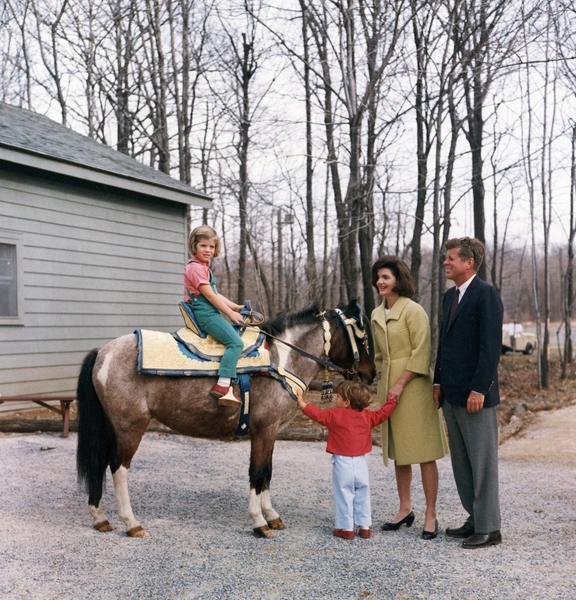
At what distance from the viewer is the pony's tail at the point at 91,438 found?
4.28 meters

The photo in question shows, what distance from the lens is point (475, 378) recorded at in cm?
385

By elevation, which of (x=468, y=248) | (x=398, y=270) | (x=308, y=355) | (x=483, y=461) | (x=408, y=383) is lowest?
(x=483, y=461)

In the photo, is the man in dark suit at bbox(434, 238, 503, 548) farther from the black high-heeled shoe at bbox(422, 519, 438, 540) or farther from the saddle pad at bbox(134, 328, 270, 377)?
the saddle pad at bbox(134, 328, 270, 377)

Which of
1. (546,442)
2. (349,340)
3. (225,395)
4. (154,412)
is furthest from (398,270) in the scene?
(546,442)

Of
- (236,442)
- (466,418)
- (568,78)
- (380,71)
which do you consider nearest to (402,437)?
(466,418)

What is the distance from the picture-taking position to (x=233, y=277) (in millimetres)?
31734

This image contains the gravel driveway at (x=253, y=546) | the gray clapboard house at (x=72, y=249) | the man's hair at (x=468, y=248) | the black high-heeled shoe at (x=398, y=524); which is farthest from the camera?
the gray clapboard house at (x=72, y=249)

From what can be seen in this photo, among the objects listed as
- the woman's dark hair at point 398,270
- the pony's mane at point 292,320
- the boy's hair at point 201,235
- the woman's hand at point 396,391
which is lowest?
the woman's hand at point 396,391

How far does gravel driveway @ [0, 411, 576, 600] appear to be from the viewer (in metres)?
3.28

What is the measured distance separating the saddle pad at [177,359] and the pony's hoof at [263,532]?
1058mm

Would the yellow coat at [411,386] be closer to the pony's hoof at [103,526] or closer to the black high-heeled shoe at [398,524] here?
the black high-heeled shoe at [398,524]

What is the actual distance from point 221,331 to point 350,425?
109 cm

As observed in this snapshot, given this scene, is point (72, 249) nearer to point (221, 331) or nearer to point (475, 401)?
point (221, 331)

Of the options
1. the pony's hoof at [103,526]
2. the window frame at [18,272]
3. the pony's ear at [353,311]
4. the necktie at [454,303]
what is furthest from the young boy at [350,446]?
the window frame at [18,272]
